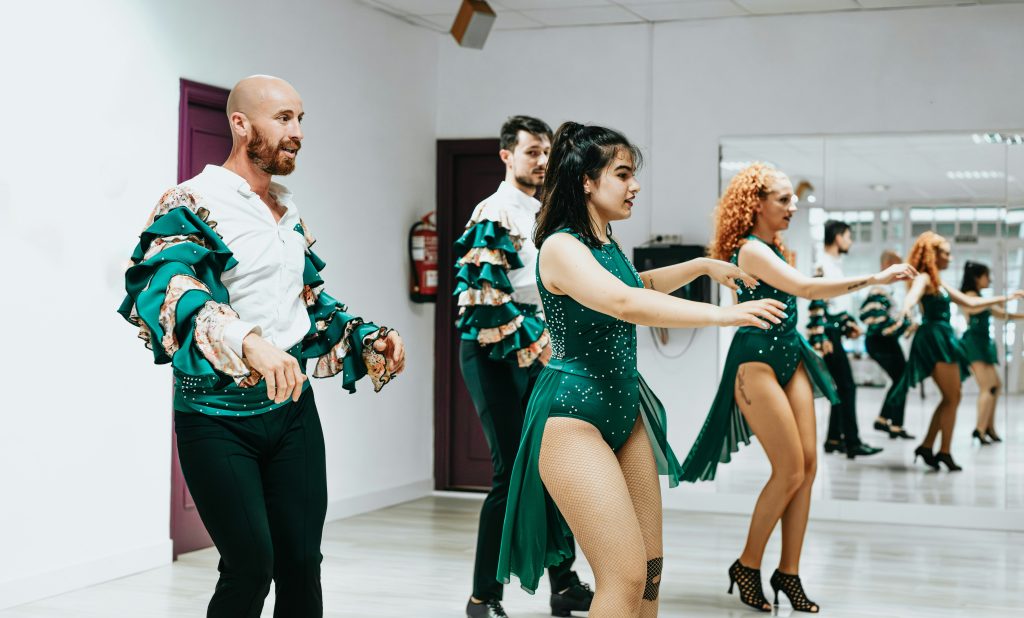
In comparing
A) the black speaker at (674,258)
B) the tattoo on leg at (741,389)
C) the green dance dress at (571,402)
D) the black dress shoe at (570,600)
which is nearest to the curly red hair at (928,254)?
the black speaker at (674,258)

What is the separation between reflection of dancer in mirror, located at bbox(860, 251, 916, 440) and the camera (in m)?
6.59

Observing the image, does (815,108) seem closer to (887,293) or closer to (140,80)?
(887,293)

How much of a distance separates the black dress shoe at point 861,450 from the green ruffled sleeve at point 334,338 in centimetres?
448

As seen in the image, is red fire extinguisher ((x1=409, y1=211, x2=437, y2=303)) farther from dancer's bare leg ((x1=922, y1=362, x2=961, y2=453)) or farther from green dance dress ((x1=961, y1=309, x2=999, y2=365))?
green dance dress ((x1=961, y1=309, x2=999, y2=365))

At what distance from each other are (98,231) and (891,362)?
14.1 feet

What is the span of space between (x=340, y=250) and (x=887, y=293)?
308 centimetres

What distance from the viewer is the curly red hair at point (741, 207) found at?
4.41 meters

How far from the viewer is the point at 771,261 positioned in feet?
13.8

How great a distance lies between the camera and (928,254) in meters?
6.50

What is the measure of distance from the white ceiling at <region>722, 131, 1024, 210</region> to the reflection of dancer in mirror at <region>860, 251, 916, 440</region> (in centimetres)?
39

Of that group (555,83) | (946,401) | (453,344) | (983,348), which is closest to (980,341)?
(983,348)

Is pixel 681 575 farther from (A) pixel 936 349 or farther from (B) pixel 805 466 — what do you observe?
(A) pixel 936 349

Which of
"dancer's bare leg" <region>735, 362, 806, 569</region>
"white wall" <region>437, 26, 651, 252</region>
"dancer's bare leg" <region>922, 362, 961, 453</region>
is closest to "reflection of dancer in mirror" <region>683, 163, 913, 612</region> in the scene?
"dancer's bare leg" <region>735, 362, 806, 569</region>

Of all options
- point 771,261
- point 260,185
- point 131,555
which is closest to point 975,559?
point 771,261
